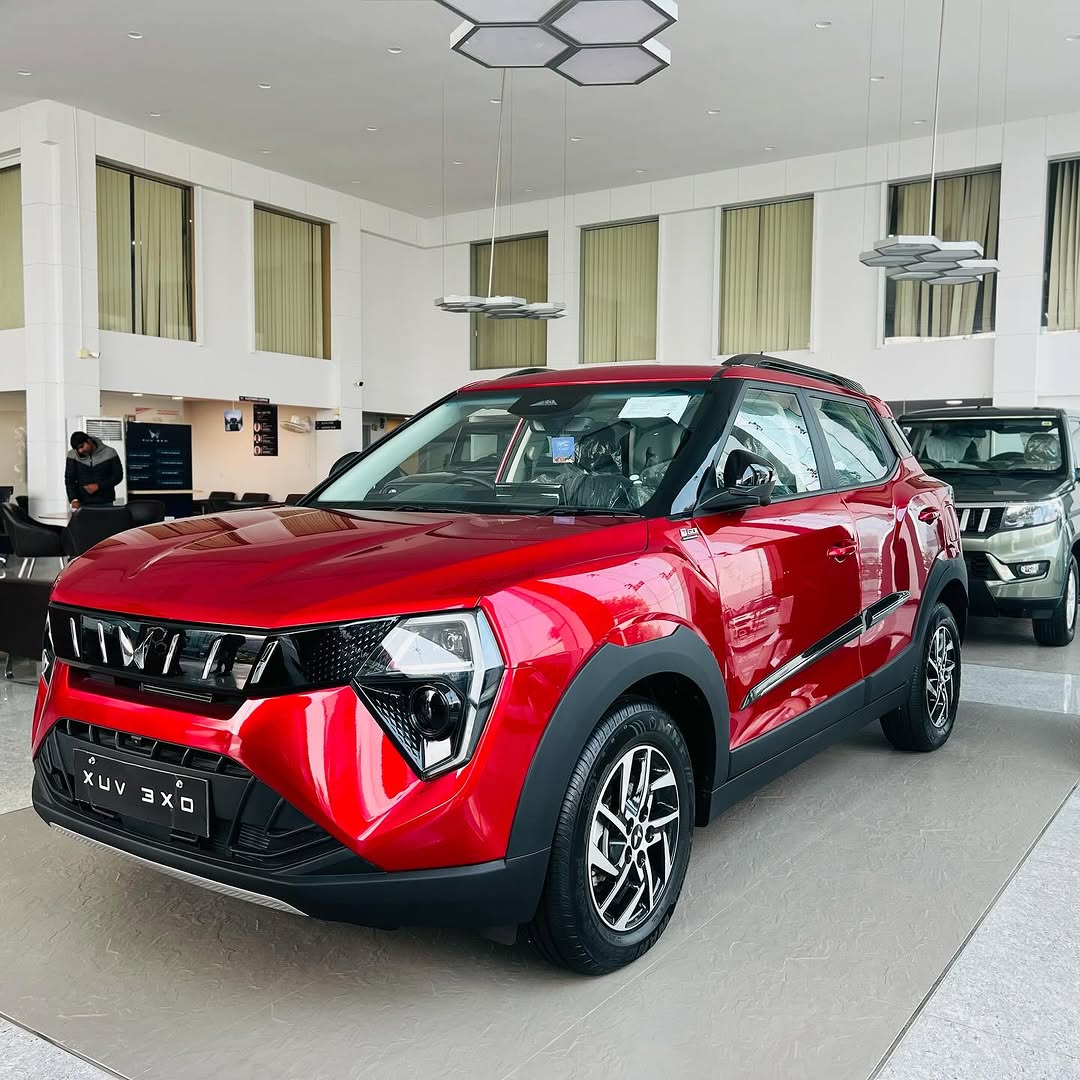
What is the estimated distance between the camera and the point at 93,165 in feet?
43.6

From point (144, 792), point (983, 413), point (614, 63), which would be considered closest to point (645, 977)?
point (144, 792)

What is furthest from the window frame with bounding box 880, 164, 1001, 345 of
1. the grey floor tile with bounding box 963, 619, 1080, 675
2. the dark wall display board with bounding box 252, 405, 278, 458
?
the dark wall display board with bounding box 252, 405, 278, 458

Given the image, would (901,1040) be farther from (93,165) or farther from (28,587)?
(93,165)

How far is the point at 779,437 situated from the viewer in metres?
3.09

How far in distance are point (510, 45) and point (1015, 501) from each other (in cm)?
485

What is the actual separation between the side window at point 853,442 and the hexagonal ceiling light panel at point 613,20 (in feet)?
14.7

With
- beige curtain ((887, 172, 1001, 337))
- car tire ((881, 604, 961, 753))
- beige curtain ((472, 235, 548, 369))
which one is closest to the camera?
car tire ((881, 604, 961, 753))

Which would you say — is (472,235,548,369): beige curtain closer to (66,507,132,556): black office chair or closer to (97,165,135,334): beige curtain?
(97,165,135,334): beige curtain

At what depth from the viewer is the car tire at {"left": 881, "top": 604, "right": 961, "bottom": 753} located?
3873 millimetres

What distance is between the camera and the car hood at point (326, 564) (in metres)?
1.95

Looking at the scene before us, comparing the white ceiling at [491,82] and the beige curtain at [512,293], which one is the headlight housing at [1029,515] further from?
the beige curtain at [512,293]

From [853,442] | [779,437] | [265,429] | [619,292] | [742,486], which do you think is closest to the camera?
[742,486]

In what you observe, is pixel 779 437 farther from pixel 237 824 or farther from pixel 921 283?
pixel 921 283

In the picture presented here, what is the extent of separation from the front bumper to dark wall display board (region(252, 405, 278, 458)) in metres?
12.4
